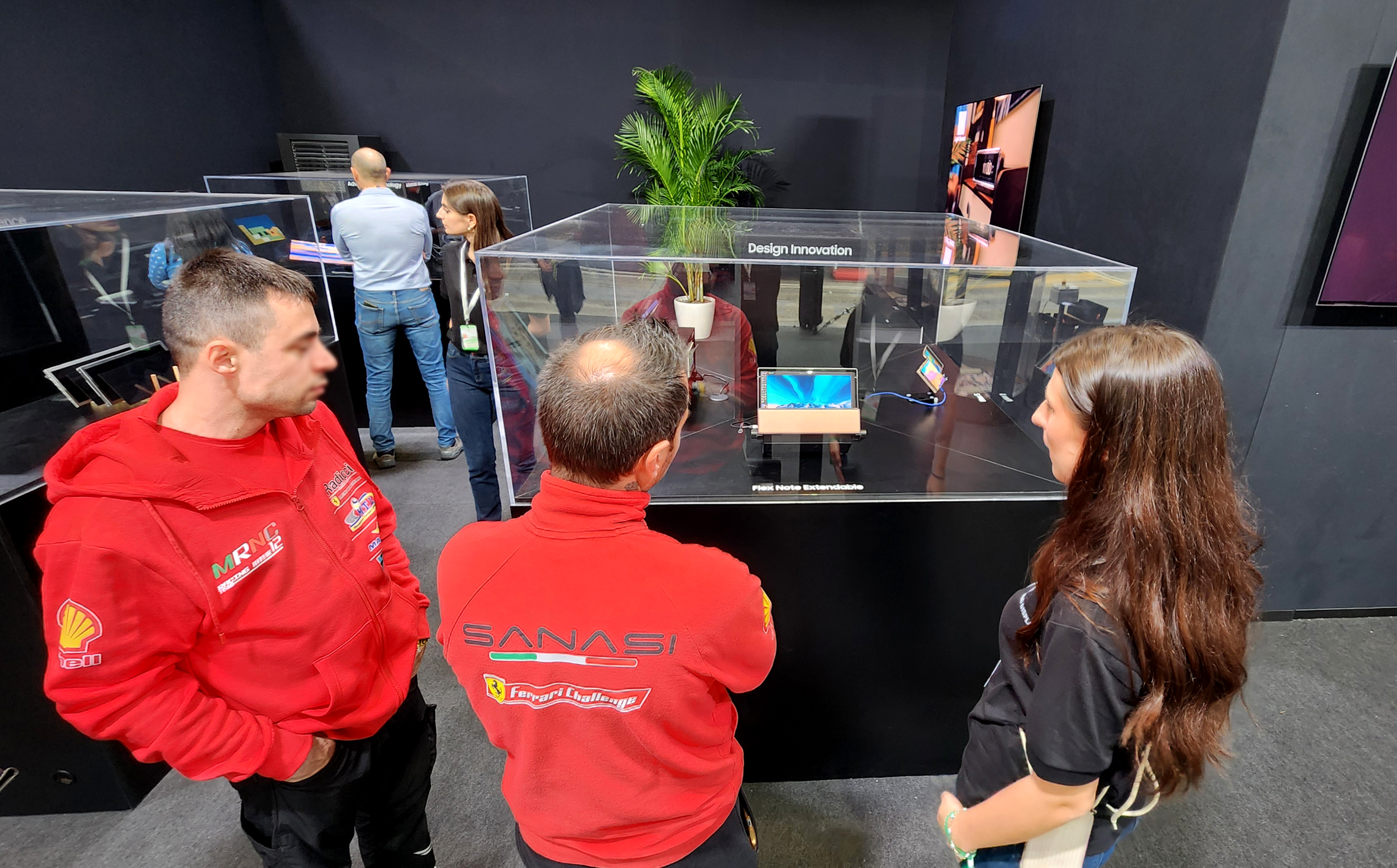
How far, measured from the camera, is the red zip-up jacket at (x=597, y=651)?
2.45 feet

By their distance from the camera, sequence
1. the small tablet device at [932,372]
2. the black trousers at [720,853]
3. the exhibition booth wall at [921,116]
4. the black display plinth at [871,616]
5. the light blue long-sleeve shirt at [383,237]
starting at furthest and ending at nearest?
1. the light blue long-sleeve shirt at [383,237]
2. the small tablet device at [932,372]
3. the exhibition booth wall at [921,116]
4. the black display plinth at [871,616]
5. the black trousers at [720,853]

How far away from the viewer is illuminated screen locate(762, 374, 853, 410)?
172cm

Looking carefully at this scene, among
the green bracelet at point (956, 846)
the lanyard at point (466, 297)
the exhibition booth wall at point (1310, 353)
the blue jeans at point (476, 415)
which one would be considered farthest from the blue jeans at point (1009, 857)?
the lanyard at point (466, 297)

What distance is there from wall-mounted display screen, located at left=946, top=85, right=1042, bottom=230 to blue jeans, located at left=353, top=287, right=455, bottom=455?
309 cm

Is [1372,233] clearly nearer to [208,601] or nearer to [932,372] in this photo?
[932,372]

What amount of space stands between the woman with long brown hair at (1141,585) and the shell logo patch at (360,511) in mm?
1089

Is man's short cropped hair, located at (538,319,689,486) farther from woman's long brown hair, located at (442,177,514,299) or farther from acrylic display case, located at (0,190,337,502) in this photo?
woman's long brown hair, located at (442,177,514,299)

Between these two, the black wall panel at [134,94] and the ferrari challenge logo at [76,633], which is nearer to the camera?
the ferrari challenge logo at [76,633]

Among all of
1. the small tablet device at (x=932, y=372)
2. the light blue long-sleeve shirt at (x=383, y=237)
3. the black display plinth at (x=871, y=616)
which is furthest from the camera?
the light blue long-sleeve shirt at (x=383, y=237)

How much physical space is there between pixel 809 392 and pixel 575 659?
3.72 ft

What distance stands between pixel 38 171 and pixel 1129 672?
5.16m

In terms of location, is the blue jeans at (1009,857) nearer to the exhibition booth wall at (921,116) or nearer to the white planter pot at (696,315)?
the white planter pot at (696,315)

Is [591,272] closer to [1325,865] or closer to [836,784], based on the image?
[836,784]

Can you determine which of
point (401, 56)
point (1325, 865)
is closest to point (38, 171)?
point (401, 56)
